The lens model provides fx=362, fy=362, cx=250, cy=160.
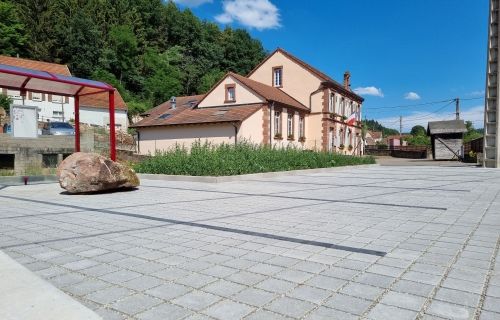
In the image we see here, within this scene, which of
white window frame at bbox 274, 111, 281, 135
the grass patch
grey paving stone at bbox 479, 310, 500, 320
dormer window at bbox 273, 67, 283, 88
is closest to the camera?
grey paving stone at bbox 479, 310, 500, 320

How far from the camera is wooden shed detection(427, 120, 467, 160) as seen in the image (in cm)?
3481

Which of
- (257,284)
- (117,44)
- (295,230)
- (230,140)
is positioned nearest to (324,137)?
(230,140)

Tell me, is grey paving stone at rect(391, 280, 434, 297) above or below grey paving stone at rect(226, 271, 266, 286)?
below

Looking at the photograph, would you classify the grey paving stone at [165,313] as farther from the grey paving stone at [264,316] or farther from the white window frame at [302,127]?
the white window frame at [302,127]

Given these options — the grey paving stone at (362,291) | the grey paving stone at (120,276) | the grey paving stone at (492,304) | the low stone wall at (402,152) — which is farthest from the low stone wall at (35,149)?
the low stone wall at (402,152)

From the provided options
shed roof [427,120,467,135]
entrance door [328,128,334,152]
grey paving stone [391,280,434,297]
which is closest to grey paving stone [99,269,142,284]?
A: grey paving stone [391,280,434,297]

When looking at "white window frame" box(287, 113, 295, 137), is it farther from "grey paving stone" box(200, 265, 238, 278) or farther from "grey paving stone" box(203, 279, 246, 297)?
"grey paving stone" box(203, 279, 246, 297)

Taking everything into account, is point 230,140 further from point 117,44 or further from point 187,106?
point 117,44

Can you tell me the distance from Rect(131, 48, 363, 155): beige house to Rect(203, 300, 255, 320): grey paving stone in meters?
23.0

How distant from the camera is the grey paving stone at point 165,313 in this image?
2588mm

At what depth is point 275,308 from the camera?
2.73m

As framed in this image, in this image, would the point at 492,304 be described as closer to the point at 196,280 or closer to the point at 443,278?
the point at 443,278

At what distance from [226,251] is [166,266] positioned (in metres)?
0.80

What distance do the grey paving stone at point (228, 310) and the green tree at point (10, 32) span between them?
186 feet
